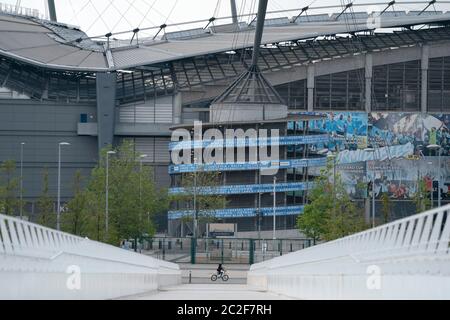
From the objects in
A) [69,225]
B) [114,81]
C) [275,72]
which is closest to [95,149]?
[114,81]

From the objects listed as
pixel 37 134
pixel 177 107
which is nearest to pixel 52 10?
pixel 177 107

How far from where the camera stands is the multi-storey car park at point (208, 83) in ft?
416

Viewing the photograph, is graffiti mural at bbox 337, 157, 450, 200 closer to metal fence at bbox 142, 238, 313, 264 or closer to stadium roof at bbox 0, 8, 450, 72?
stadium roof at bbox 0, 8, 450, 72

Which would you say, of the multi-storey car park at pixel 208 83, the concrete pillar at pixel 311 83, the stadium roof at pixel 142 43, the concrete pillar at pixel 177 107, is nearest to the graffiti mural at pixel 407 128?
the multi-storey car park at pixel 208 83

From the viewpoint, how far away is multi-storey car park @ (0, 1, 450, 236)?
12675 cm

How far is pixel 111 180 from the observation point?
96062mm

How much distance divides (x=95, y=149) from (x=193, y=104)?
476 inches

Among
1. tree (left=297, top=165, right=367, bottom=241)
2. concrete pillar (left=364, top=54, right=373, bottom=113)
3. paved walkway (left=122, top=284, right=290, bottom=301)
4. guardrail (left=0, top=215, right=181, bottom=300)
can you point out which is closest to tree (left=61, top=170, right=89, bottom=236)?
tree (left=297, top=165, right=367, bottom=241)

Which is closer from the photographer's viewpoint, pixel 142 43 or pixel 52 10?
pixel 142 43

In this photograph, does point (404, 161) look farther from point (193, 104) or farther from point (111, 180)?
point (111, 180)

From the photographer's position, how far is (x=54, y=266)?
985 inches

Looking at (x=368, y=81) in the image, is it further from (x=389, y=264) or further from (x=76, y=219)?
(x=389, y=264)

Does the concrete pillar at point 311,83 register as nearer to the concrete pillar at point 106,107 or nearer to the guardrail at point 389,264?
the concrete pillar at point 106,107

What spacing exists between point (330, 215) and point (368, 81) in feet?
169
